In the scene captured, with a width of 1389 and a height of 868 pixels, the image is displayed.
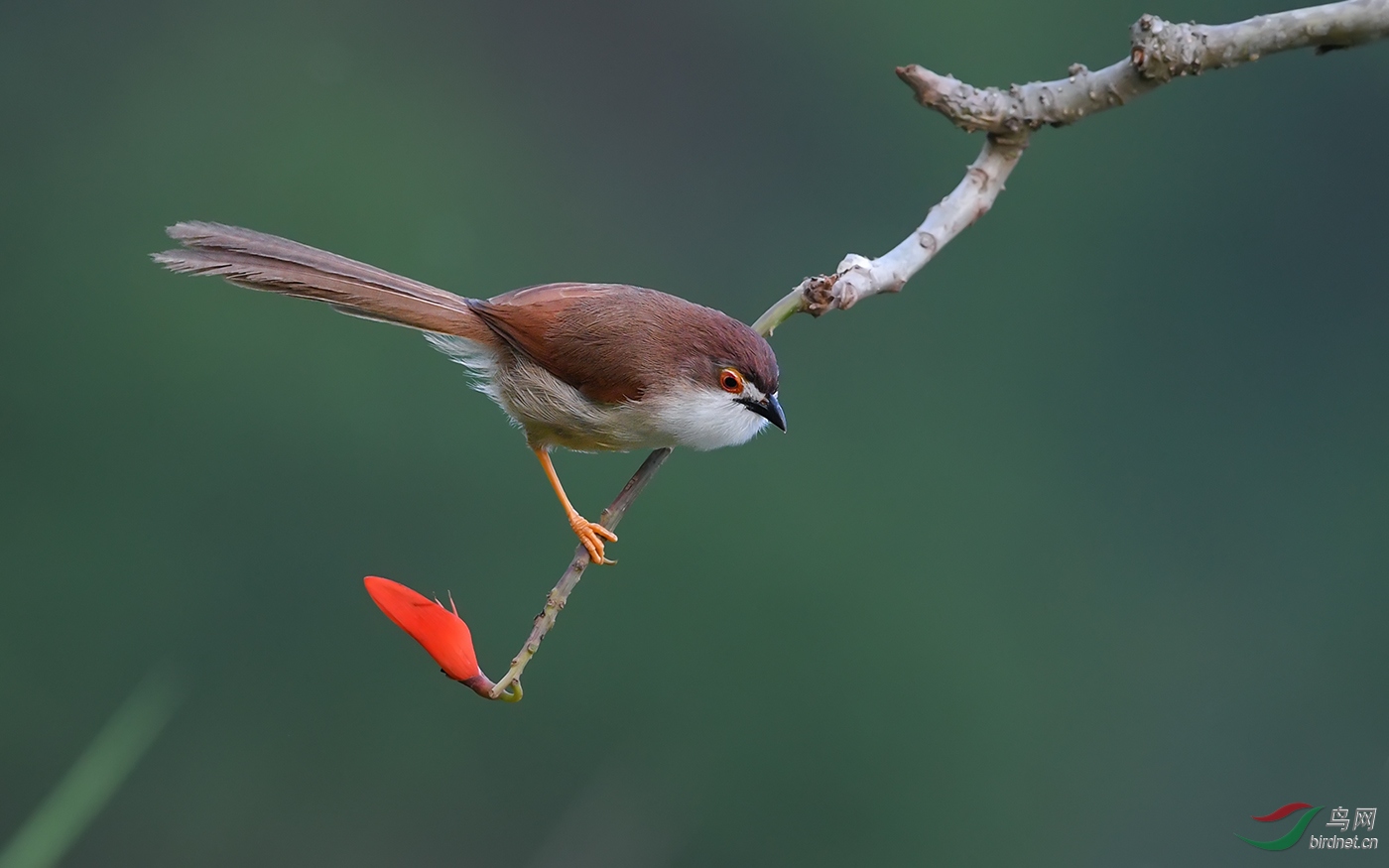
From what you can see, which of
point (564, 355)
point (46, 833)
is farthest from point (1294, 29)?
point (46, 833)

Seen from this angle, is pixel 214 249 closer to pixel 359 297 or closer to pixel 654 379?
pixel 359 297

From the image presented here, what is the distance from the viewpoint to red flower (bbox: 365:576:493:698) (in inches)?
66.9

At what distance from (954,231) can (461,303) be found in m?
1.19

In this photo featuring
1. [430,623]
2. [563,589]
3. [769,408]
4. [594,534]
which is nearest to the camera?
[430,623]

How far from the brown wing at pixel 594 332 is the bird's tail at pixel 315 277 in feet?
0.29

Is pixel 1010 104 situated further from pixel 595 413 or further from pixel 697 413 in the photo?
pixel 595 413

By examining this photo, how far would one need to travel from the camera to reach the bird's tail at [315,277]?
92.7 inches

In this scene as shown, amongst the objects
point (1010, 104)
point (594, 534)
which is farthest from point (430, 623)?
point (1010, 104)

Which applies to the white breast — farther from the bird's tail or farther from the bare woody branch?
the bare woody branch

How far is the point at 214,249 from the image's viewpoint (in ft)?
7.80

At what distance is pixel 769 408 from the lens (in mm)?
2445

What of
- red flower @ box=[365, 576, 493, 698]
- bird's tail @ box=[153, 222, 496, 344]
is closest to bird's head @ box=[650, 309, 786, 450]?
bird's tail @ box=[153, 222, 496, 344]

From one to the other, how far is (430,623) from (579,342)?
37.3 inches

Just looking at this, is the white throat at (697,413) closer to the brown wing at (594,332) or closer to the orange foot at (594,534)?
the brown wing at (594,332)
